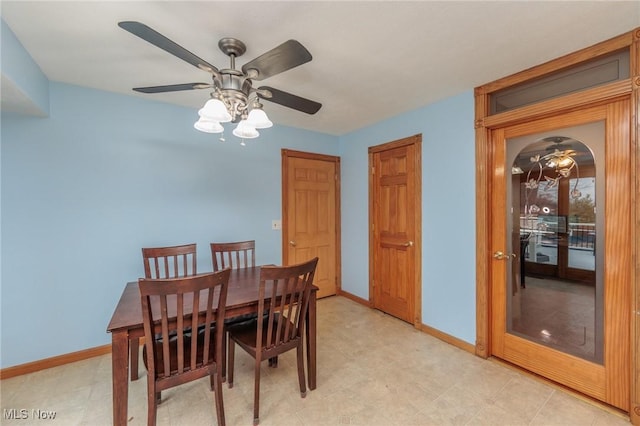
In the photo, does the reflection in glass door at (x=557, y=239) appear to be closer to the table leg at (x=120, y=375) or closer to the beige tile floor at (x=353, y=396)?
the beige tile floor at (x=353, y=396)

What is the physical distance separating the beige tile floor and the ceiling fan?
1.92 metres

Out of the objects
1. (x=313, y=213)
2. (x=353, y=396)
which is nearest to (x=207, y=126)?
(x=353, y=396)

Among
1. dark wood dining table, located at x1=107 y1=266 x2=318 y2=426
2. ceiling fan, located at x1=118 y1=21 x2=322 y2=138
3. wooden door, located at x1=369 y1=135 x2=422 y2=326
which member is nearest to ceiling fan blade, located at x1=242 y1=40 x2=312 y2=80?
ceiling fan, located at x1=118 y1=21 x2=322 y2=138

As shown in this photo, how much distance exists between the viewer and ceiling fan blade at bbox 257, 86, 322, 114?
166cm

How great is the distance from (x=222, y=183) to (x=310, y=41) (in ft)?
6.30

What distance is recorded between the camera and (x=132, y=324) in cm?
141

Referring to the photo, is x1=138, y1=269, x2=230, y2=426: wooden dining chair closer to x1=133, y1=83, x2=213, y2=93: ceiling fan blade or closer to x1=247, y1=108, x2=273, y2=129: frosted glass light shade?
x1=247, y1=108, x2=273, y2=129: frosted glass light shade

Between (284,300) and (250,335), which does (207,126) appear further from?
(250,335)

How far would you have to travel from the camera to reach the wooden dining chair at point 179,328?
136 centimetres

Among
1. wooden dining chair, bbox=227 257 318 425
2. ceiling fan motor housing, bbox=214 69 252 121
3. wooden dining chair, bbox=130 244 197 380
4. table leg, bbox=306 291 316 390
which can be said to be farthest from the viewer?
wooden dining chair, bbox=130 244 197 380

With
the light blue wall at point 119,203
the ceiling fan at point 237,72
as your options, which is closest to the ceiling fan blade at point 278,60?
the ceiling fan at point 237,72

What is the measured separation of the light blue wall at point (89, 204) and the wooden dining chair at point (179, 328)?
1293 millimetres

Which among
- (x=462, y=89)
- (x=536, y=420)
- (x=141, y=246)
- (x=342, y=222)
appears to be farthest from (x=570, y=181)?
(x=141, y=246)

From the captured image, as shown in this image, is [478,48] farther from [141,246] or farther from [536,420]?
[141,246]
